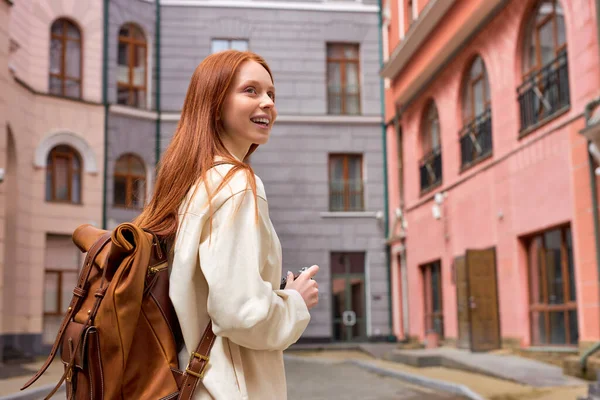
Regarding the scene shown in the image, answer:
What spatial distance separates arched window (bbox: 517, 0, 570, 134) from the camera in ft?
42.1

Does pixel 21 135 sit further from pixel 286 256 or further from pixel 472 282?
pixel 472 282

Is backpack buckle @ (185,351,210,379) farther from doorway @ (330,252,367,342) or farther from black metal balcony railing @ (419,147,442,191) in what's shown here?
doorway @ (330,252,367,342)

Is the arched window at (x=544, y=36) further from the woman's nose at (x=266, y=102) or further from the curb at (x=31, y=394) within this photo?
the woman's nose at (x=266, y=102)

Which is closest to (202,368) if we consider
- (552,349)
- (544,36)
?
(552,349)

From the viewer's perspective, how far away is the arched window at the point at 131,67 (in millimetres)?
22734

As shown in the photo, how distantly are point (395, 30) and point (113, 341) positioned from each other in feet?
73.2

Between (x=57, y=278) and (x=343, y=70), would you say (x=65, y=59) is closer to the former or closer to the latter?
(x=57, y=278)

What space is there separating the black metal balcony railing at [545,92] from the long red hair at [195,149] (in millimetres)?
11261

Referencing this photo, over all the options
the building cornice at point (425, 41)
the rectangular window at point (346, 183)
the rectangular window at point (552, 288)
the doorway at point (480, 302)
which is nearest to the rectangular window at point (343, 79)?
the rectangular window at point (346, 183)

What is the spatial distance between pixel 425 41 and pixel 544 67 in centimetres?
599

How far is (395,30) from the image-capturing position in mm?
23250

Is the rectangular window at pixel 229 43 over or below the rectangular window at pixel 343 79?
over

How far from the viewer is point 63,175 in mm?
20938

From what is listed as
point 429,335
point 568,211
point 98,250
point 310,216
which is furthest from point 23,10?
point 98,250
